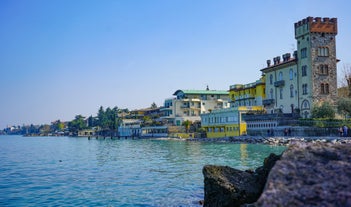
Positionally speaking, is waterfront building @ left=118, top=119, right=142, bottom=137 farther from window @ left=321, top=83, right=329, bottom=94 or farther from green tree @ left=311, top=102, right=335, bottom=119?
A: green tree @ left=311, top=102, right=335, bottom=119

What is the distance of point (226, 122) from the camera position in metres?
71.2

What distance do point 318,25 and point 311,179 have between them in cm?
5697

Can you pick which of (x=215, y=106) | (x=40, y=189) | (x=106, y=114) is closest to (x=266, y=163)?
(x=40, y=189)

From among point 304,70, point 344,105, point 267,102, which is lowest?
point 344,105

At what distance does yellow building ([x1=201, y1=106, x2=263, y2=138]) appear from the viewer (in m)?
67.1

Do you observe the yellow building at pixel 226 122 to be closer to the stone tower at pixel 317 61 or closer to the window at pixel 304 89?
the window at pixel 304 89

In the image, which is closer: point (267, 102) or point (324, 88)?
point (324, 88)

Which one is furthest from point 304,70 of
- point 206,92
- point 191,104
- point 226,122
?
point 206,92

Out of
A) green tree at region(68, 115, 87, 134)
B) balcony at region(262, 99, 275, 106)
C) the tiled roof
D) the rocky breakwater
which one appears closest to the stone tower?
A: balcony at region(262, 99, 275, 106)

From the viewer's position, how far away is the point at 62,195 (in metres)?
18.8

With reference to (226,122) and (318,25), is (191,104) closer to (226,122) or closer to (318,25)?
(226,122)

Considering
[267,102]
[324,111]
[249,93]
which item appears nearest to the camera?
[324,111]

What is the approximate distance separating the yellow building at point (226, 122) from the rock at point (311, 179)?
6140 centimetres

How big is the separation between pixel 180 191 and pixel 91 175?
944cm
